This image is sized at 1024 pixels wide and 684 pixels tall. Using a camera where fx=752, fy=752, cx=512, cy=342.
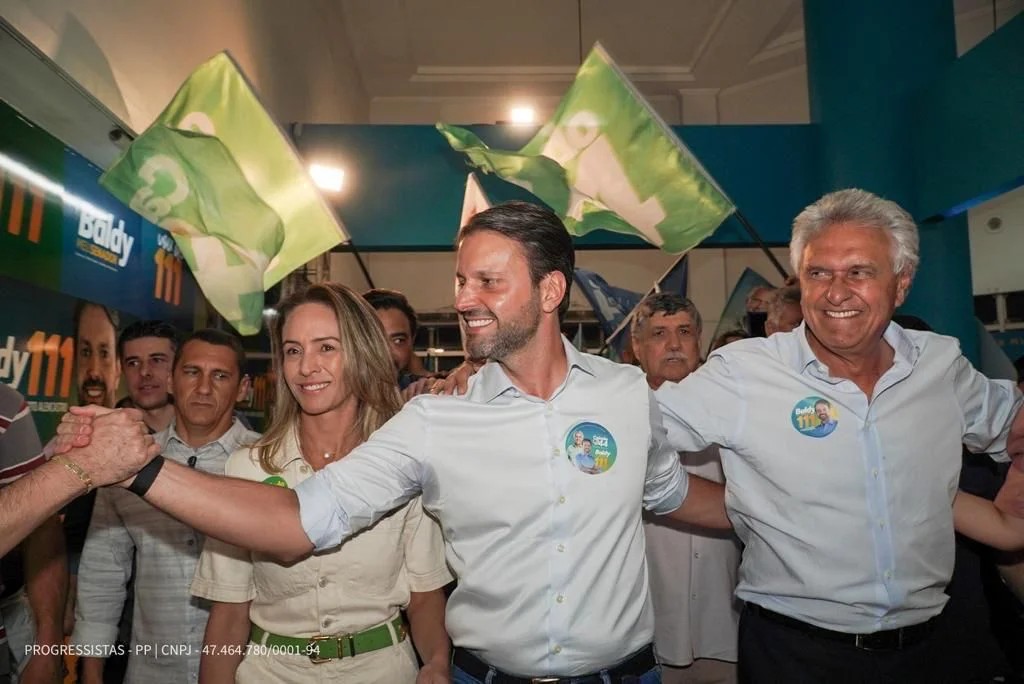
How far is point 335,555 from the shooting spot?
194cm

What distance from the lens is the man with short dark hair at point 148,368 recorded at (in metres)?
3.11

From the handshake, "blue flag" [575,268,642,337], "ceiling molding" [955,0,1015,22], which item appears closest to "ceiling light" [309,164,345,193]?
"blue flag" [575,268,642,337]

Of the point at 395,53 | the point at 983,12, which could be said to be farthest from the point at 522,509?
the point at 983,12

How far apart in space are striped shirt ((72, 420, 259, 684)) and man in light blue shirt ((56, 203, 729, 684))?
1.24 metres

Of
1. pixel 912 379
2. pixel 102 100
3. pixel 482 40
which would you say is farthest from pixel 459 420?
pixel 482 40

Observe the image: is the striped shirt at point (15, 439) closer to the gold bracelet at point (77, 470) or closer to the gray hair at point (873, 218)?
the gold bracelet at point (77, 470)

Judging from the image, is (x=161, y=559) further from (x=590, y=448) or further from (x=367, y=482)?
(x=590, y=448)

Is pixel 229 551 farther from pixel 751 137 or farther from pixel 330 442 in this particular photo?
pixel 751 137

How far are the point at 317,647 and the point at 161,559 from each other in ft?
3.47

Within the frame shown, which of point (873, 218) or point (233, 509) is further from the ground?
point (873, 218)

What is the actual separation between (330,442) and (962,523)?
1.81 m

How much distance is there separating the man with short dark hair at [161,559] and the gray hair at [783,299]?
2.30 meters

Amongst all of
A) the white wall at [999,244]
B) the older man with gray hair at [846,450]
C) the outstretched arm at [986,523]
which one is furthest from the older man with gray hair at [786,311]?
the white wall at [999,244]

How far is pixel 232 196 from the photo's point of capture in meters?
3.34
